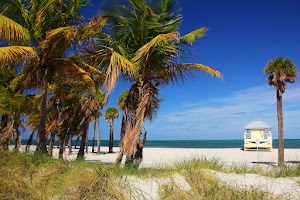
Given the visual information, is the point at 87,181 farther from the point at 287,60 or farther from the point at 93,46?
the point at 287,60

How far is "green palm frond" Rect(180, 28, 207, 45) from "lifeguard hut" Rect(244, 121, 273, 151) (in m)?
31.3

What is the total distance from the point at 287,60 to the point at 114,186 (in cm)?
1790

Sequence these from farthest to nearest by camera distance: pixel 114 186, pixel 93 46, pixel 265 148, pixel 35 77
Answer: pixel 265 148 < pixel 35 77 < pixel 93 46 < pixel 114 186

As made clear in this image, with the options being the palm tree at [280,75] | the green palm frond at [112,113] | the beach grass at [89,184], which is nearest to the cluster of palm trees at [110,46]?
the beach grass at [89,184]

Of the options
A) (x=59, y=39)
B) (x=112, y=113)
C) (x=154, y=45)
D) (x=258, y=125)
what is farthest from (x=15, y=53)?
(x=258, y=125)

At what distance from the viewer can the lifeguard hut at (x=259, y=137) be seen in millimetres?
39625

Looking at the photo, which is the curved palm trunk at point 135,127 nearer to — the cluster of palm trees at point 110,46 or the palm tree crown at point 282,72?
the cluster of palm trees at point 110,46

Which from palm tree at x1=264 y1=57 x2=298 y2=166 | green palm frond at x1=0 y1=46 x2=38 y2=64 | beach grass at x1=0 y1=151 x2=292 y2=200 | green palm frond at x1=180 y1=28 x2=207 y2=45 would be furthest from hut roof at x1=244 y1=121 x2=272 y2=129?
beach grass at x1=0 y1=151 x2=292 y2=200

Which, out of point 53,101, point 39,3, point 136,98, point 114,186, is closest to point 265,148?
point 53,101

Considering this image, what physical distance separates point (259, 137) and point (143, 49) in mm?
33311

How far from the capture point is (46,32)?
12617mm

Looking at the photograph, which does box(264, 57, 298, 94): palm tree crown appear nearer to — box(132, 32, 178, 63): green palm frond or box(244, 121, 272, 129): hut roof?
box(132, 32, 178, 63): green palm frond

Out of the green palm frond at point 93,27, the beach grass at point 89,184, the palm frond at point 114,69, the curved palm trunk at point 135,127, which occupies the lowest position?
the beach grass at point 89,184

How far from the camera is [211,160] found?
8664 millimetres
